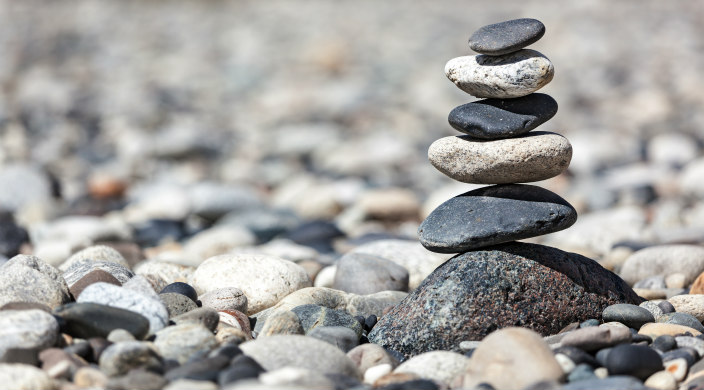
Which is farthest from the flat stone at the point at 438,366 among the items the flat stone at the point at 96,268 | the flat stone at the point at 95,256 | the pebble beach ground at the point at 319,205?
the flat stone at the point at 95,256

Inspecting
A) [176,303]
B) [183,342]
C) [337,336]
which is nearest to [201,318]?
[183,342]

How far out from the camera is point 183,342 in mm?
3963

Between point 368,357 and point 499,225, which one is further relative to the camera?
point 499,225

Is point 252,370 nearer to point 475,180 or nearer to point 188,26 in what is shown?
point 475,180

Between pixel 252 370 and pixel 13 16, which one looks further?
pixel 13 16

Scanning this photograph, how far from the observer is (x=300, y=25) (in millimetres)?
25109

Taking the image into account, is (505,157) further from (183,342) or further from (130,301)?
(130,301)

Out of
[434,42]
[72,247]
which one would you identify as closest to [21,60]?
[434,42]

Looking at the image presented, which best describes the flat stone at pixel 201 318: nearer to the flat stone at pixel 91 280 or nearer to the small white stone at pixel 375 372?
the flat stone at pixel 91 280

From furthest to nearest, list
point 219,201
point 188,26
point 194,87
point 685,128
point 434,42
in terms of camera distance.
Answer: point 188,26 < point 434,42 < point 194,87 < point 685,128 < point 219,201

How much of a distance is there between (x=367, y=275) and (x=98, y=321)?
2435 mm

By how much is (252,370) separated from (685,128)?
511 inches

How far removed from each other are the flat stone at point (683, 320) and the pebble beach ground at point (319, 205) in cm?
2

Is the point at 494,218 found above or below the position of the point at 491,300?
above
